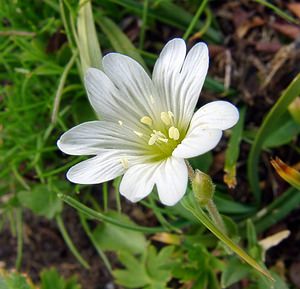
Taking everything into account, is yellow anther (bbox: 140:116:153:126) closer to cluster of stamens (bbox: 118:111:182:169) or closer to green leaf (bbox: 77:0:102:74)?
cluster of stamens (bbox: 118:111:182:169)

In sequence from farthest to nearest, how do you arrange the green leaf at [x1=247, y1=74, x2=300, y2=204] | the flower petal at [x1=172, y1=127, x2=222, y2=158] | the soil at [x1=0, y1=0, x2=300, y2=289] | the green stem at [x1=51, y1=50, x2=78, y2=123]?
the soil at [x1=0, y1=0, x2=300, y2=289]
the green stem at [x1=51, y1=50, x2=78, y2=123]
the green leaf at [x1=247, y1=74, x2=300, y2=204]
the flower petal at [x1=172, y1=127, x2=222, y2=158]

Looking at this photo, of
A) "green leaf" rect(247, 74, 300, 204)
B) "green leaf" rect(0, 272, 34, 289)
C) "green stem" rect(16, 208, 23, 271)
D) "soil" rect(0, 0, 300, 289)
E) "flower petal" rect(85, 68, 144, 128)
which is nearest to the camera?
"flower petal" rect(85, 68, 144, 128)

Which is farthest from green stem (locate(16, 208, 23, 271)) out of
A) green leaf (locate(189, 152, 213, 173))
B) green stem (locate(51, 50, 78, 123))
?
green leaf (locate(189, 152, 213, 173))

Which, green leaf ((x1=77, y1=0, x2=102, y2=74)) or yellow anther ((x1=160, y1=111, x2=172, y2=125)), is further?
green leaf ((x1=77, y1=0, x2=102, y2=74))

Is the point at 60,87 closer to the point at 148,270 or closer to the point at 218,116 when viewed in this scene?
the point at 148,270

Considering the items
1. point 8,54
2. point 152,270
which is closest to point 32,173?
point 8,54

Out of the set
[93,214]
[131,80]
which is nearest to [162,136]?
[131,80]

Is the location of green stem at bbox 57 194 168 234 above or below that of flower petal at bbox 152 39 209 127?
below
